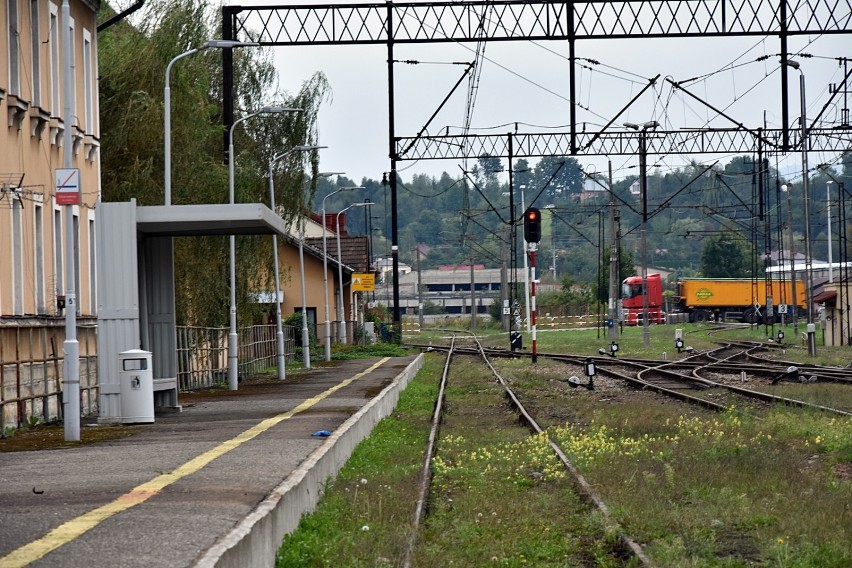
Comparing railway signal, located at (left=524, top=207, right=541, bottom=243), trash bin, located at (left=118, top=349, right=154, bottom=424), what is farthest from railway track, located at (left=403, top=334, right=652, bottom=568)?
railway signal, located at (left=524, top=207, right=541, bottom=243)

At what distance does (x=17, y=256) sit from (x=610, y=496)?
39.4ft

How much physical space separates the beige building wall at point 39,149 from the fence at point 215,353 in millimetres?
6426

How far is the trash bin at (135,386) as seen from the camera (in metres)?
20.1

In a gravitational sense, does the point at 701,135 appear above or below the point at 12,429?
above

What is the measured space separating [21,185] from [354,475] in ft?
28.6

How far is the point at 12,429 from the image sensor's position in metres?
18.8

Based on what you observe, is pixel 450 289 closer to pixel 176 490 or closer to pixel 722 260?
pixel 722 260

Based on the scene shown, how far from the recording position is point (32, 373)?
20.4m

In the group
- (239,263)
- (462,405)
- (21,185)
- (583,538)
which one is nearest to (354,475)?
(583,538)

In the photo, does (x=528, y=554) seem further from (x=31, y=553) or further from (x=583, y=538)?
(x=31, y=553)

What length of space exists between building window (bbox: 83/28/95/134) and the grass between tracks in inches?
365

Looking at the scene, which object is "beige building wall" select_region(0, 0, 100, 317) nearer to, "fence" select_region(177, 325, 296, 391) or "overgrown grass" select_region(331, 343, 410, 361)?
"fence" select_region(177, 325, 296, 391)

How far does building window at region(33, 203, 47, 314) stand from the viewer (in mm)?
22422

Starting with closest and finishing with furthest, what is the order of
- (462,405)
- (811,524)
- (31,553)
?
(31,553) < (811,524) < (462,405)
